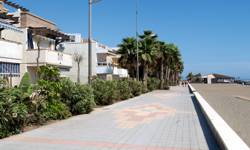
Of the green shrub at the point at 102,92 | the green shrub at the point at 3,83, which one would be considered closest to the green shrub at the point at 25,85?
the green shrub at the point at 3,83

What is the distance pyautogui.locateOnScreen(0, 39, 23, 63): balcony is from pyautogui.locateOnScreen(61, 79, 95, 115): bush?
455 inches

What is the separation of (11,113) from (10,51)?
55.1ft

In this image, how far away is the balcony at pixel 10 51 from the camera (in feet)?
78.2

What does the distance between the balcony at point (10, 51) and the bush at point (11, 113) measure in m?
15.0

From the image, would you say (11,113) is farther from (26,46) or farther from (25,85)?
(26,46)

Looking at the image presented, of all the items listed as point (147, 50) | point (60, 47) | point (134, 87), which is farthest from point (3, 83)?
point (147, 50)

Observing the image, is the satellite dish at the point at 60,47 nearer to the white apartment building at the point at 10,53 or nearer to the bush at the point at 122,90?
the white apartment building at the point at 10,53

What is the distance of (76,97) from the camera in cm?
1405

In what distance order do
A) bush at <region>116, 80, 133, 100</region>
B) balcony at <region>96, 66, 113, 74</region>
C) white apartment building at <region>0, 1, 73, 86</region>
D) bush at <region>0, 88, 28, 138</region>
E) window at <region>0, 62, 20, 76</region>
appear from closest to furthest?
bush at <region>0, 88, 28, 138</region> → window at <region>0, 62, 20, 76</region> → bush at <region>116, 80, 133, 100</region> → white apartment building at <region>0, 1, 73, 86</region> → balcony at <region>96, 66, 113, 74</region>

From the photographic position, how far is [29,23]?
3516cm

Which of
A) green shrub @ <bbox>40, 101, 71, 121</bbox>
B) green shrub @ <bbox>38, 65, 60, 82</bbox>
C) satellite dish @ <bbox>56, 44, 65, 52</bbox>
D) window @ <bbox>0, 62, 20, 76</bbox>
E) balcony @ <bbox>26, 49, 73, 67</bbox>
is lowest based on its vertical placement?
green shrub @ <bbox>40, 101, 71, 121</bbox>

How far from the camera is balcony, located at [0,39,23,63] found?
78.2 ft

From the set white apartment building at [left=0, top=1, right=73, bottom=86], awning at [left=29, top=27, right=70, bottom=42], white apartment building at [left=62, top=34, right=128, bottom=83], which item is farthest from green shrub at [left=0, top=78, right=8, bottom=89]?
white apartment building at [left=62, top=34, right=128, bottom=83]

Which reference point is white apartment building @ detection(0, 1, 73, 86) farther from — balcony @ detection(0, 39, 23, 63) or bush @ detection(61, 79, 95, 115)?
bush @ detection(61, 79, 95, 115)
